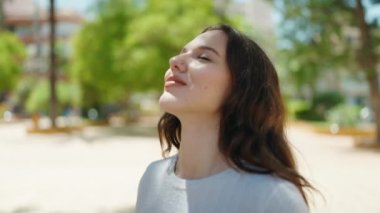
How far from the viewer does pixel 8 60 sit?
3044 centimetres

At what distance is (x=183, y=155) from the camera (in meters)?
1.39

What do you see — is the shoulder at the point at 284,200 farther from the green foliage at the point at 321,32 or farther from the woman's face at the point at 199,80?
the green foliage at the point at 321,32

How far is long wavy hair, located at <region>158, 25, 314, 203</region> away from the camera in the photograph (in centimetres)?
129

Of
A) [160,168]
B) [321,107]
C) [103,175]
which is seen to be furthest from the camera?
[321,107]

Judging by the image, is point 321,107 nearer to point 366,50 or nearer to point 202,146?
point 366,50

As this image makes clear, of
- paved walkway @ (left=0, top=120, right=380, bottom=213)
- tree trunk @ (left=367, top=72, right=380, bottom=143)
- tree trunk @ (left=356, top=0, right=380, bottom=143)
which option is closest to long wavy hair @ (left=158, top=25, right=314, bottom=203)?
paved walkway @ (left=0, top=120, right=380, bottom=213)

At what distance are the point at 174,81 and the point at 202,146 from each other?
185mm

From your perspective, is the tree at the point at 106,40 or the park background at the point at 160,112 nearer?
the park background at the point at 160,112

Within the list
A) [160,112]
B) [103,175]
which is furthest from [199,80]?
[103,175]

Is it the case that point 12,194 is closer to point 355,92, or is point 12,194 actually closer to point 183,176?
point 183,176

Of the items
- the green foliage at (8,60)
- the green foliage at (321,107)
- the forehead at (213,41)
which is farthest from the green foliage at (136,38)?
the forehead at (213,41)

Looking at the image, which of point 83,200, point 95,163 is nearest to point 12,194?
point 83,200

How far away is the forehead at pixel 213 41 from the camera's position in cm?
133

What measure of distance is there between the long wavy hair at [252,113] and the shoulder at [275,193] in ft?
0.17
